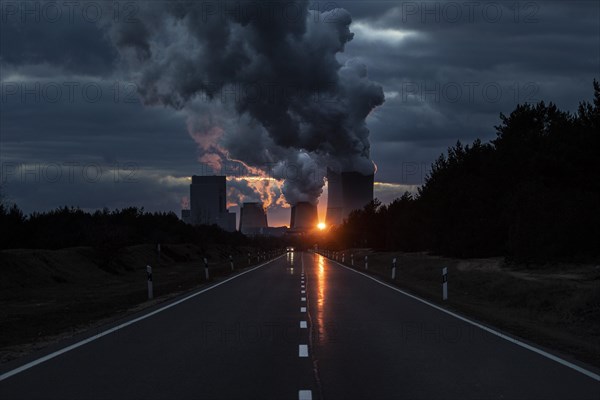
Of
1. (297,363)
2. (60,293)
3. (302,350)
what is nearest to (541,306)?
(302,350)

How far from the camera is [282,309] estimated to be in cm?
1864

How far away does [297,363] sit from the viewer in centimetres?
996

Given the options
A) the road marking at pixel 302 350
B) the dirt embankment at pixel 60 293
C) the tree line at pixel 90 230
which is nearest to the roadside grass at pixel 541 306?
the road marking at pixel 302 350

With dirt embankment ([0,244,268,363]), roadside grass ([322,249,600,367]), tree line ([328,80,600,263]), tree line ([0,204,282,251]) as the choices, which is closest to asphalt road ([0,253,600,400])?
roadside grass ([322,249,600,367])

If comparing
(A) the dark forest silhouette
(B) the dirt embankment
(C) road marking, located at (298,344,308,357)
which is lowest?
(B) the dirt embankment

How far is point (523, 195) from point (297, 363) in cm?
3649

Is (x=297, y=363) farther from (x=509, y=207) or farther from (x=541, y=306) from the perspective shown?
(x=509, y=207)

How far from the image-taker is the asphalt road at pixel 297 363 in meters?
8.03

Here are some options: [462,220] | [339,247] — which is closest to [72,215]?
[462,220]

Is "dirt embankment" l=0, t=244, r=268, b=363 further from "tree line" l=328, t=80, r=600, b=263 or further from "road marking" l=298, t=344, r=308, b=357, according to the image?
"tree line" l=328, t=80, r=600, b=263

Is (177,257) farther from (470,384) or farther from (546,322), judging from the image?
(470,384)

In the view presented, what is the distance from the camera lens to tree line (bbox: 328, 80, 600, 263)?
3984 cm

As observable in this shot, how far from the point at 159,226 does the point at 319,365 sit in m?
104

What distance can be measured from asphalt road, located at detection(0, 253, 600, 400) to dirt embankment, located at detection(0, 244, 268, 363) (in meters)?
1.42
